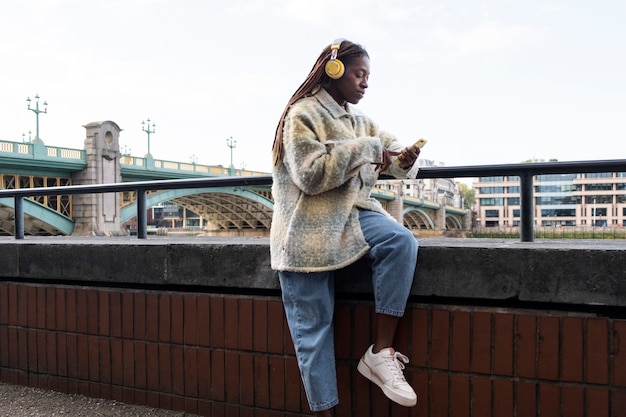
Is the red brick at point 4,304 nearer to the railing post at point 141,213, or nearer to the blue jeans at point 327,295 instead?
the railing post at point 141,213

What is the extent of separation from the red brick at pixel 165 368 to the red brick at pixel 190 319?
0.15 metres

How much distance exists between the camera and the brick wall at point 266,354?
2.32 metres

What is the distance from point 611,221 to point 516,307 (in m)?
1.47

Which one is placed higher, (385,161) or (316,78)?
(316,78)

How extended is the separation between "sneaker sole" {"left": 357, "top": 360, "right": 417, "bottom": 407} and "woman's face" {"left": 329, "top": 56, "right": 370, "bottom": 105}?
43.1 inches

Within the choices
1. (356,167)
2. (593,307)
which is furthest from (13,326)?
(593,307)

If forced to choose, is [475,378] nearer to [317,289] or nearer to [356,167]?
[317,289]

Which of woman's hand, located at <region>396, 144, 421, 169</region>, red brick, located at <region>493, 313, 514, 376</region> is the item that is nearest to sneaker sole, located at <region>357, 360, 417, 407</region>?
red brick, located at <region>493, 313, 514, 376</region>

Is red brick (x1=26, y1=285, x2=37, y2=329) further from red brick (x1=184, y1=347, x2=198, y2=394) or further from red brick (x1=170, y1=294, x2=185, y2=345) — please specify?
red brick (x1=184, y1=347, x2=198, y2=394)

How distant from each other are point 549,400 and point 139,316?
2.11m

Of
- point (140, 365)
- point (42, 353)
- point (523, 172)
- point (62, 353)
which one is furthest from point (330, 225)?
point (42, 353)

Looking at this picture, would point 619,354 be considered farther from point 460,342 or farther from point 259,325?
point 259,325

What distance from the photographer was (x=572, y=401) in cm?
231

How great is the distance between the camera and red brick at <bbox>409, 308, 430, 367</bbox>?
2.53 metres
